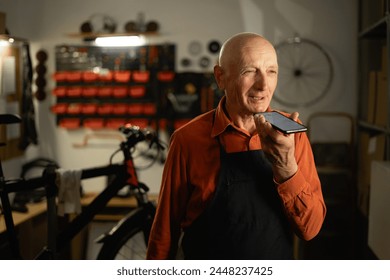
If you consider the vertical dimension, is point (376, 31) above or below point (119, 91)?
above

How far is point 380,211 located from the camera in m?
1.05

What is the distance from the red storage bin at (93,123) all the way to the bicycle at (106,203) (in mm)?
590

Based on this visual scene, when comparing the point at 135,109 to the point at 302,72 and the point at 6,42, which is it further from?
the point at 6,42

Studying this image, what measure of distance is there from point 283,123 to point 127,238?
1.05 meters

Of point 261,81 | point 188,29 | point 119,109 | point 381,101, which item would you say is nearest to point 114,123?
point 119,109

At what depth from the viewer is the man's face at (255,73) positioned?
770mm

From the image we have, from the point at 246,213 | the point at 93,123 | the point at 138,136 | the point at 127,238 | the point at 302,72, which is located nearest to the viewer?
the point at 246,213

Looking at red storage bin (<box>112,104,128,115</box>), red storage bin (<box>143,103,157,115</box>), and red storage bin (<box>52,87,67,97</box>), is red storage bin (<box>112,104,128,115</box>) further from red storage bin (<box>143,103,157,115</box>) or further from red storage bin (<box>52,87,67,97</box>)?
red storage bin (<box>52,87,67,97</box>)

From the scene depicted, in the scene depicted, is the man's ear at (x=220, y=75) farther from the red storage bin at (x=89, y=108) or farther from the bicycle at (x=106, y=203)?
the red storage bin at (x=89, y=108)

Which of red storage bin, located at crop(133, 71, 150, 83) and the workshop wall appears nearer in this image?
the workshop wall

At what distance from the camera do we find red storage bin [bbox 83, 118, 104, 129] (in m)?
2.07

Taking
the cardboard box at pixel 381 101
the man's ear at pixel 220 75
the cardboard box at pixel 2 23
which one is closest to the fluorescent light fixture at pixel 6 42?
the cardboard box at pixel 2 23

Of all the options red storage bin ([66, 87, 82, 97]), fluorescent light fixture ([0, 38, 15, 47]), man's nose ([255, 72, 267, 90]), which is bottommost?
red storage bin ([66, 87, 82, 97])

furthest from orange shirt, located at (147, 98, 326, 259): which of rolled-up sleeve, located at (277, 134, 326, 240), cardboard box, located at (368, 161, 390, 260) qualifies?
cardboard box, located at (368, 161, 390, 260)
